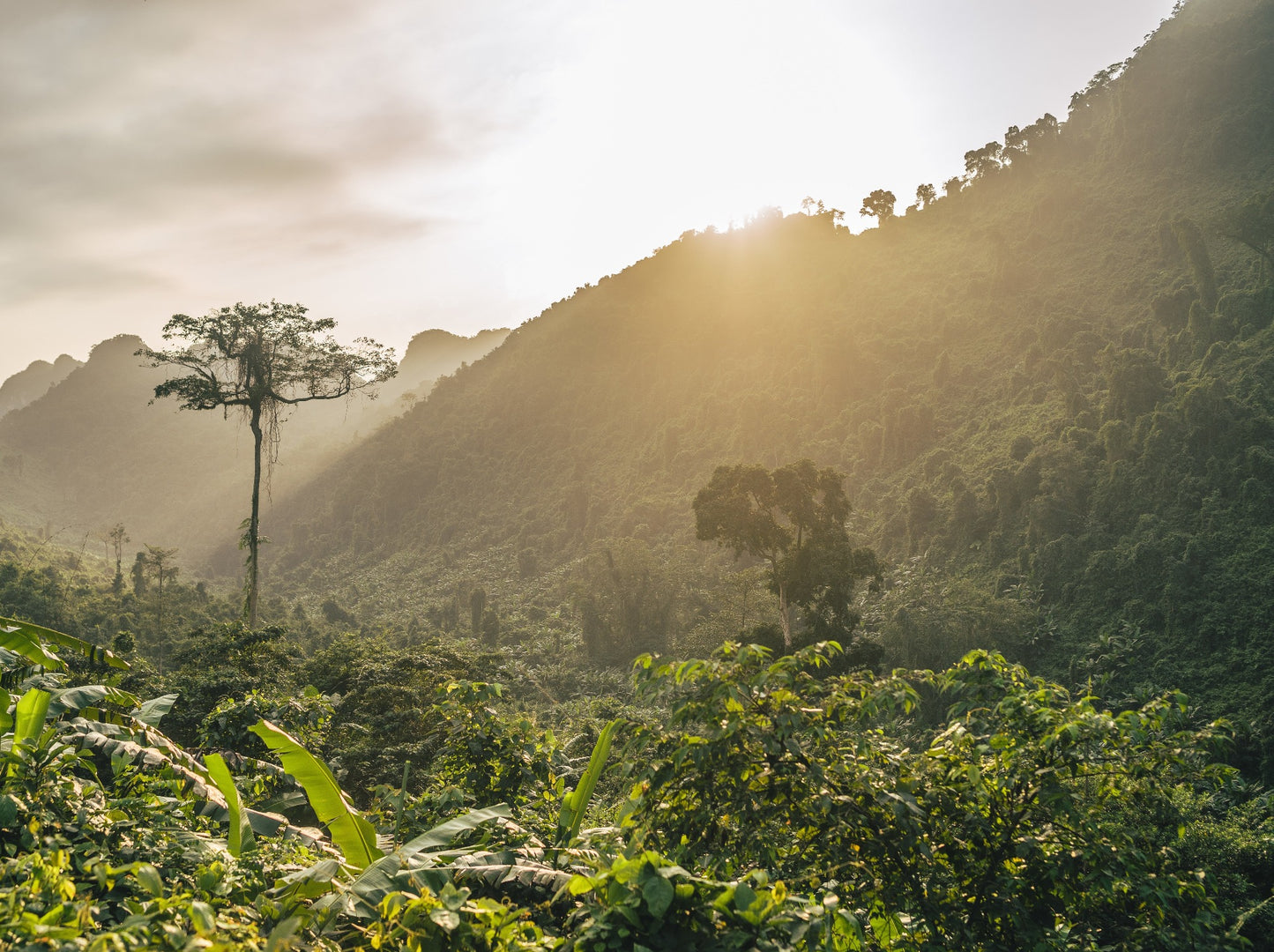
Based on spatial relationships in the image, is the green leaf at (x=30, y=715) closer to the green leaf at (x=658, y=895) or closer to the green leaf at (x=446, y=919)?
the green leaf at (x=446, y=919)

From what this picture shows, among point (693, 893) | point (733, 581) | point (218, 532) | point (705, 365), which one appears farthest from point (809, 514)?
point (218, 532)

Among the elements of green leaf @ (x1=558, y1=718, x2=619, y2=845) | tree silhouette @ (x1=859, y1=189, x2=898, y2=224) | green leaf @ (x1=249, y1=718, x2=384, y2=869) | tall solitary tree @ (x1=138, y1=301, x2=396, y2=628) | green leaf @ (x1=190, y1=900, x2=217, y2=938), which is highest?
tree silhouette @ (x1=859, y1=189, x2=898, y2=224)

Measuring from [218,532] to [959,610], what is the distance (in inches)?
3208

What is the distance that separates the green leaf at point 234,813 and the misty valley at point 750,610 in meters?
0.03

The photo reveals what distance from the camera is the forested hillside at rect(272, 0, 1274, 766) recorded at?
2456 centimetres

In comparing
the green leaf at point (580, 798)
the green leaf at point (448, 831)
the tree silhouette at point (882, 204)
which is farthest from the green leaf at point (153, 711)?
the tree silhouette at point (882, 204)

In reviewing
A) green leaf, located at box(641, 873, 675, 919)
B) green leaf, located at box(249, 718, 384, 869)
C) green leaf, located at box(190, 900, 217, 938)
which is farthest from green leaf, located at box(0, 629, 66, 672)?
green leaf, located at box(641, 873, 675, 919)

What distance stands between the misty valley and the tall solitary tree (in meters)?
0.12

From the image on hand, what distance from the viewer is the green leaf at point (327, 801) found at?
10.9 ft

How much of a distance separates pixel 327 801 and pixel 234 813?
0.39 meters

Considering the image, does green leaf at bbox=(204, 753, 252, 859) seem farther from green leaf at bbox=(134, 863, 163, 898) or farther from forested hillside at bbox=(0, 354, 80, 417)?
forested hillside at bbox=(0, 354, 80, 417)

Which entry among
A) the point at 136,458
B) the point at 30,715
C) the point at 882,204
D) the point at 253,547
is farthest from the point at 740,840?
the point at 136,458

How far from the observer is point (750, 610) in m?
27.2

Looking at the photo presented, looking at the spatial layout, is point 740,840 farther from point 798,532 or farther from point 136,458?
point 136,458
